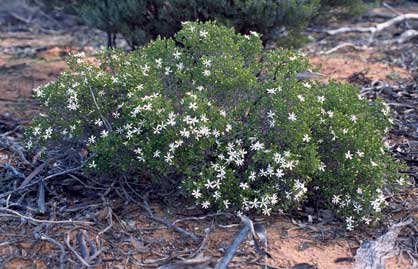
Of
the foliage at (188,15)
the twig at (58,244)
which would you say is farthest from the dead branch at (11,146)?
the foliage at (188,15)

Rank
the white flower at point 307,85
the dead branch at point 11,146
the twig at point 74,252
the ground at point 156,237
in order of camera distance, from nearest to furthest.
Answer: the twig at point 74,252 < the ground at point 156,237 < the white flower at point 307,85 < the dead branch at point 11,146

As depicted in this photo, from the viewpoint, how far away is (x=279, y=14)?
22.7 feet

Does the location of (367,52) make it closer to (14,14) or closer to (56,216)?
(56,216)

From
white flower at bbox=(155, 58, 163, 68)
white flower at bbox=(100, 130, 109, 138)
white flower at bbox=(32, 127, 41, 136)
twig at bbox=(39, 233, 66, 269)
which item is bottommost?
twig at bbox=(39, 233, 66, 269)

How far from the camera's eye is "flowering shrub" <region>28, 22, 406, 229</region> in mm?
3801

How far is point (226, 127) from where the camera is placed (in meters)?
3.87

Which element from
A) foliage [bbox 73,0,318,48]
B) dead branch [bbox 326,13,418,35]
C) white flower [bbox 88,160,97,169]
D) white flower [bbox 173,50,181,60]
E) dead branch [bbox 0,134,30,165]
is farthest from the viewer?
dead branch [bbox 326,13,418,35]

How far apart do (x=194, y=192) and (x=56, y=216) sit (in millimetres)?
997

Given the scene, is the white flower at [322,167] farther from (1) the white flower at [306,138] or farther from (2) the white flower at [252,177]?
(2) the white flower at [252,177]

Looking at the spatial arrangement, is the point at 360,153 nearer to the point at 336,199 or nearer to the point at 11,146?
the point at 336,199

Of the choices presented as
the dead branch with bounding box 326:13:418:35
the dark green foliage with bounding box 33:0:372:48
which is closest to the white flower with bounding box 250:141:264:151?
the dark green foliage with bounding box 33:0:372:48

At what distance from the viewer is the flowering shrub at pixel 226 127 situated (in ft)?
12.5

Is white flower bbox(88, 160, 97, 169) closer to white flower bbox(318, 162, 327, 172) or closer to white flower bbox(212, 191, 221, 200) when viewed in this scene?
white flower bbox(212, 191, 221, 200)

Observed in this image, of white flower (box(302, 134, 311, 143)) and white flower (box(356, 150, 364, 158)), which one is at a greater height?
white flower (box(302, 134, 311, 143))
